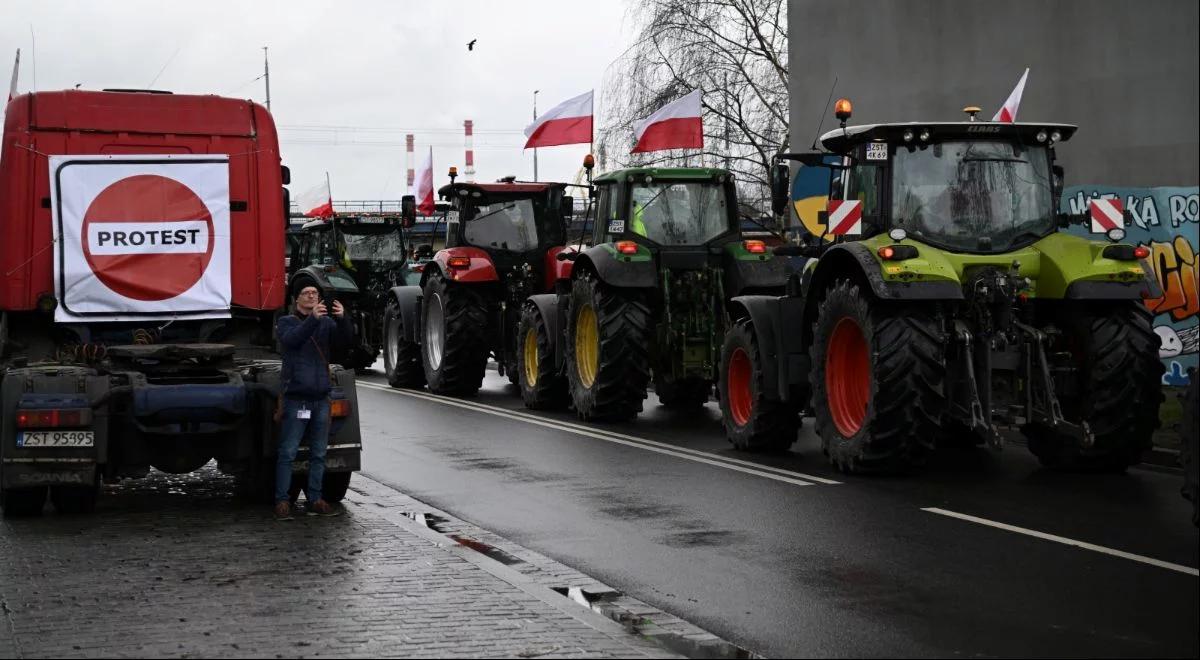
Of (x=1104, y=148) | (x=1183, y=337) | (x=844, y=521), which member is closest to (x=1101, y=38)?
(x=1104, y=148)

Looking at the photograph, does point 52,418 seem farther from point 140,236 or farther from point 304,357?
point 140,236

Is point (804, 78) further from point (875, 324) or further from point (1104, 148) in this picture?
point (875, 324)

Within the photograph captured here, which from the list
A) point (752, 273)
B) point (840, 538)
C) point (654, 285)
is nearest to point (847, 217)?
point (752, 273)

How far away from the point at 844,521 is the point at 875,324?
2.28 metres

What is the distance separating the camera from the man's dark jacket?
11031mm

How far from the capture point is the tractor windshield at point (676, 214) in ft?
58.9

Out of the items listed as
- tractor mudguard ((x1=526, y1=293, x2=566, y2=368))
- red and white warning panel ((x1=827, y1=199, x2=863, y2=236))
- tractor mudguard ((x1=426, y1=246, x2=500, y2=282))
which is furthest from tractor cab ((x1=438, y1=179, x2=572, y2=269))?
red and white warning panel ((x1=827, y1=199, x2=863, y2=236))

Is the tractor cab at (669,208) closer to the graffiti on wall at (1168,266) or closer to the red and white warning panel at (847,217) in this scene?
the graffiti on wall at (1168,266)

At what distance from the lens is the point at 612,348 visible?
1712cm

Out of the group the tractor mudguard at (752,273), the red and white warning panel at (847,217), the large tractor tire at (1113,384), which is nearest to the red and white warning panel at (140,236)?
the red and white warning panel at (847,217)

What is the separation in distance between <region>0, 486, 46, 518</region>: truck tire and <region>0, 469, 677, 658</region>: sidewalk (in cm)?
13

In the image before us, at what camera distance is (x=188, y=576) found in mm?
8820

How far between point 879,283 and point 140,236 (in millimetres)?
5538

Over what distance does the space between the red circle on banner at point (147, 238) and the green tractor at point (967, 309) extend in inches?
182
